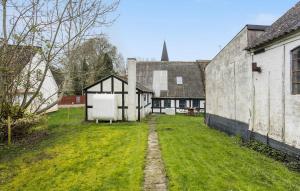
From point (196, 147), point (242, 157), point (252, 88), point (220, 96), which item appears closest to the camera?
point (242, 157)

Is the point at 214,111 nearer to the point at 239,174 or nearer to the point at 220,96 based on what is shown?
the point at 220,96

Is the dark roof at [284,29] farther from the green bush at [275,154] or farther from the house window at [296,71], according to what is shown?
the green bush at [275,154]

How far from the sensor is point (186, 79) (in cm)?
4031

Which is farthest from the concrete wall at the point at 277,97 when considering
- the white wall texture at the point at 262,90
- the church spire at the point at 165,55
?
the church spire at the point at 165,55

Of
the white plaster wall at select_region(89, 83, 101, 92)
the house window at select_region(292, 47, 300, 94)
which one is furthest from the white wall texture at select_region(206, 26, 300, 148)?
the white plaster wall at select_region(89, 83, 101, 92)

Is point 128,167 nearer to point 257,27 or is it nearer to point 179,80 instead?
point 257,27

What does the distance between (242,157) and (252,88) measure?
14.2 feet

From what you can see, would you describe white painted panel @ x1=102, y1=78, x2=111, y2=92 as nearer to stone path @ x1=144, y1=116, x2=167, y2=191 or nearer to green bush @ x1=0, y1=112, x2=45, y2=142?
green bush @ x1=0, y1=112, x2=45, y2=142

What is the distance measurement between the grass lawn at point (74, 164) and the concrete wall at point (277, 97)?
4.76 m

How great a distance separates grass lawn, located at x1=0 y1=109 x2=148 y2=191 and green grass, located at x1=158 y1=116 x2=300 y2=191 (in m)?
1.00

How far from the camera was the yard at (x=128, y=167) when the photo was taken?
784 cm

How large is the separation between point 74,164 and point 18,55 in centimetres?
614

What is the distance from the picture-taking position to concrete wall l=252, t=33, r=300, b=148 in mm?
10492

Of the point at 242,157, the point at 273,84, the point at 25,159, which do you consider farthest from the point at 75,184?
the point at 273,84
